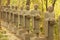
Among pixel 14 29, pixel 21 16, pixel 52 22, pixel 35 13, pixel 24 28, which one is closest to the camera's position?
pixel 52 22

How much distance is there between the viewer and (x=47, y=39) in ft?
23.5

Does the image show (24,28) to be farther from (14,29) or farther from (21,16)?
(14,29)

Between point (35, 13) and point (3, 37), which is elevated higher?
point (35, 13)

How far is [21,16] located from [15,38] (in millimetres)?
855

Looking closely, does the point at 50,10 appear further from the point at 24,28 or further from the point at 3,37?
the point at 3,37

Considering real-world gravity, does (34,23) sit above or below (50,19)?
below

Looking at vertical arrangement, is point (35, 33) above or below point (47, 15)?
below

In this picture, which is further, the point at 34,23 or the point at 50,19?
the point at 34,23

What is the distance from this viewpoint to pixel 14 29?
11586 mm

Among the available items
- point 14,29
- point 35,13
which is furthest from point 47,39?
point 14,29

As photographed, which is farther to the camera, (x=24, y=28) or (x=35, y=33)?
(x=24, y=28)

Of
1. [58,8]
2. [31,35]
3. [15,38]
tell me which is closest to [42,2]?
[58,8]

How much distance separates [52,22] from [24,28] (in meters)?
2.84

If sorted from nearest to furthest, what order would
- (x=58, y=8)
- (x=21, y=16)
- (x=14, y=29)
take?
(x=21, y=16) < (x=14, y=29) < (x=58, y=8)
